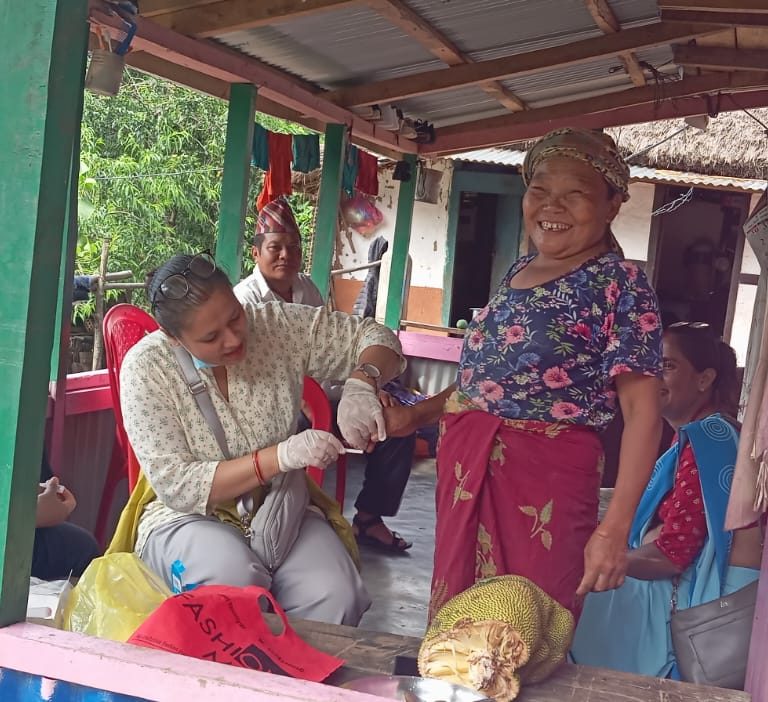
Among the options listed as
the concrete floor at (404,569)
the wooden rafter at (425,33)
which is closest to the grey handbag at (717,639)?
the concrete floor at (404,569)

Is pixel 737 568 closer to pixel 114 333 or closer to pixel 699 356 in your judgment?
pixel 699 356

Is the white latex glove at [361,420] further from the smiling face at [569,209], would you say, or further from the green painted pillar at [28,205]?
the green painted pillar at [28,205]

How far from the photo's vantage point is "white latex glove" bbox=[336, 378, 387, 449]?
2.23 metres

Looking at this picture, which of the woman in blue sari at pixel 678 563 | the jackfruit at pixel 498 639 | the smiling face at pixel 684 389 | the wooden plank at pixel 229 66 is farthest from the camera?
the wooden plank at pixel 229 66

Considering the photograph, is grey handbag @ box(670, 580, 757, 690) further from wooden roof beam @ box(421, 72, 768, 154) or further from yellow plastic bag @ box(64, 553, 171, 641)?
wooden roof beam @ box(421, 72, 768, 154)

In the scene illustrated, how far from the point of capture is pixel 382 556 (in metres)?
4.68

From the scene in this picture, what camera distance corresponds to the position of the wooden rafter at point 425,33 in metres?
4.03

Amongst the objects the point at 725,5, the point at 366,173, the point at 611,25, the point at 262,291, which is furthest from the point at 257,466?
the point at 366,173

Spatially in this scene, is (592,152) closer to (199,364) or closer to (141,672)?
(199,364)

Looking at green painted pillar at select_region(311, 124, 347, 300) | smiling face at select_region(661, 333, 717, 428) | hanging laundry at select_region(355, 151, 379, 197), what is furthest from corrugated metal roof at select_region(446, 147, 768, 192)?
smiling face at select_region(661, 333, 717, 428)

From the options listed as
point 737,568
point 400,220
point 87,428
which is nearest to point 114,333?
point 87,428

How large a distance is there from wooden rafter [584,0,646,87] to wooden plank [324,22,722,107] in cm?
10

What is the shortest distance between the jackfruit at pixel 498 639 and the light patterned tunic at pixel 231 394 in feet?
3.15

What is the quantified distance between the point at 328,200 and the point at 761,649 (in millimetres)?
4951
